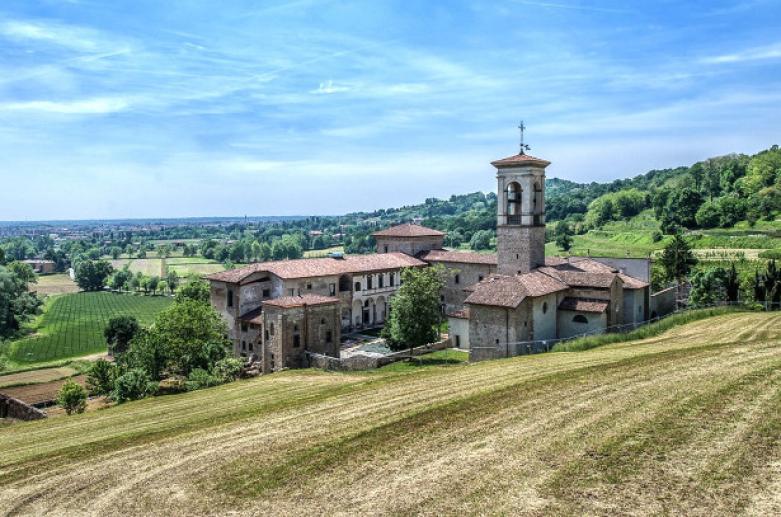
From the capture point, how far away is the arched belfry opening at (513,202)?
141 ft

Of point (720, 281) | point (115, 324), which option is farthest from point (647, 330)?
point (115, 324)

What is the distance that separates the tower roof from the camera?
42.1 metres

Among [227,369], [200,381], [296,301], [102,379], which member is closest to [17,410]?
[102,379]

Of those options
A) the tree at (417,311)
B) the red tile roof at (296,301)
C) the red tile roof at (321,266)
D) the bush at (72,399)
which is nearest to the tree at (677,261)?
the red tile roof at (321,266)

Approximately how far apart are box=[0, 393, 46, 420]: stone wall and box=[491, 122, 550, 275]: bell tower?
33949 millimetres

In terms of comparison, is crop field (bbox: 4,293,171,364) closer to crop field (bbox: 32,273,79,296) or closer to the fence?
crop field (bbox: 32,273,79,296)

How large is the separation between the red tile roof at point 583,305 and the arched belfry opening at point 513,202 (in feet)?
23.8

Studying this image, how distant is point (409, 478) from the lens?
13.5 m

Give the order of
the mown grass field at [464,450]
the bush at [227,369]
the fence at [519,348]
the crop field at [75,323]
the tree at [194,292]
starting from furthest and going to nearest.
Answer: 1. the crop field at [75,323]
2. the tree at [194,292]
3. the bush at [227,369]
4. the fence at [519,348]
5. the mown grass field at [464,450]

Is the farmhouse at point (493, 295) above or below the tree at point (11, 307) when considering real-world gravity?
above

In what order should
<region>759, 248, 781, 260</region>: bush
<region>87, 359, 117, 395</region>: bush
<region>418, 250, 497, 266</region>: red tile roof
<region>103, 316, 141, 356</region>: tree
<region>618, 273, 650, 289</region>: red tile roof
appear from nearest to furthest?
<region>618, 273, 650, 289</region>: red tile roof
<region>87, 359, 117, 395</region>: bush
<region>418, 250, 497, 266</region>: red tile roof
<region>759, 248, 781, 260</region>: bush
<region>103, 316, 141, 356</region>: tree

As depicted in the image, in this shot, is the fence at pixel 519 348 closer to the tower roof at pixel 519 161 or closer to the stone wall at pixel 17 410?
the tower roof at pixel 519 161

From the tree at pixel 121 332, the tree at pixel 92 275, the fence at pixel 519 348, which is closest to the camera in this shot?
the fence at pixel 519 348

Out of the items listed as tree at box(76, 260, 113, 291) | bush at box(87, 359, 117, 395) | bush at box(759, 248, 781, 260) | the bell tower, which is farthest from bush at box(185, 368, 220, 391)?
tree at box(76, 260, 113, 291)
